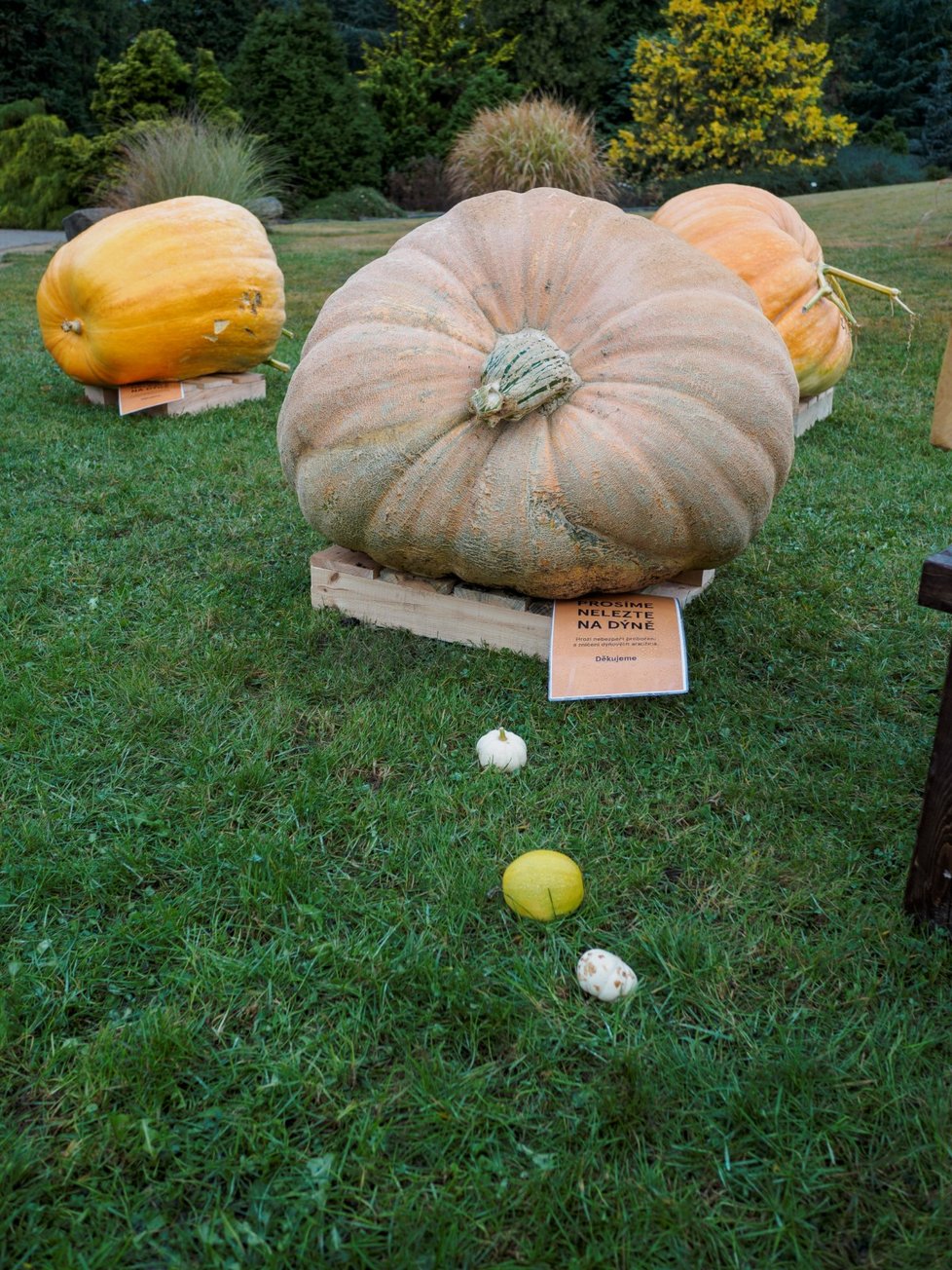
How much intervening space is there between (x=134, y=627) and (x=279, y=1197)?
2014mm

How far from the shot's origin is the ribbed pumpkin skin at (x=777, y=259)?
455 cm

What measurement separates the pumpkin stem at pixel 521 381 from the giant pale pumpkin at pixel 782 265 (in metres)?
2.19

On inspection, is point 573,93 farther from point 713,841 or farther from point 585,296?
point 713,841

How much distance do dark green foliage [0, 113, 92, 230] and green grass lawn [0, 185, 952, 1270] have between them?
1350 centimetres

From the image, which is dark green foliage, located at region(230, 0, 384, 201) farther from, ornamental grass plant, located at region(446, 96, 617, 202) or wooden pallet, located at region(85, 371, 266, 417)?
wooden pallet, located at region(85, 371, 266, 417)

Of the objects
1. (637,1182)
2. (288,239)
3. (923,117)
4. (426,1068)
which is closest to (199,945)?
(426,1068)

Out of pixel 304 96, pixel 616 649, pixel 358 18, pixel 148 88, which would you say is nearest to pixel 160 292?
pixel 616 649

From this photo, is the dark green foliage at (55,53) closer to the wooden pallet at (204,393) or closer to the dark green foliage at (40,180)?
the dark green foliage at (40,180)

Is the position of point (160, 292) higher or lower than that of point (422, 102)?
higher

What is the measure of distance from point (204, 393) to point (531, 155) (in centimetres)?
738

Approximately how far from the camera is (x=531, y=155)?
1122cm

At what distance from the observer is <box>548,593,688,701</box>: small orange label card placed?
104 inches

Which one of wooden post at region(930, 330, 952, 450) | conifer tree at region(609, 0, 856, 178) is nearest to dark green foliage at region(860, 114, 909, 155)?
conifer tree at region(609, 0, 856, 178)

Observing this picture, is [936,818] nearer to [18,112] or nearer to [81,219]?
[81,219]
